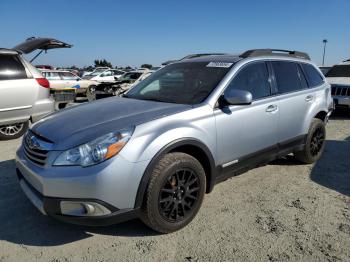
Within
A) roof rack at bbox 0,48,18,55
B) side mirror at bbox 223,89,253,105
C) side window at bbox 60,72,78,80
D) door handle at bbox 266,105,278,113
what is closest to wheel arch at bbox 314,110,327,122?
door handle at bbox 266,105,278,113

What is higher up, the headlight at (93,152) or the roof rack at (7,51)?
the roof rack at (7,51)

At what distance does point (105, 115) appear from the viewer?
10.7ft

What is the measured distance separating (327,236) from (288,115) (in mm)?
1758

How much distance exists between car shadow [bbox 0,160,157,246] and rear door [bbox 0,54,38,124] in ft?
10.6

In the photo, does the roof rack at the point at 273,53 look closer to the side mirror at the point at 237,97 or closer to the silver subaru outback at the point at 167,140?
the silver subaru outback at the point at 167,140

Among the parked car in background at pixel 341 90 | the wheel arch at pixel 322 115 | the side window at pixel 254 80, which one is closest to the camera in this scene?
the side window at pixel 254 80

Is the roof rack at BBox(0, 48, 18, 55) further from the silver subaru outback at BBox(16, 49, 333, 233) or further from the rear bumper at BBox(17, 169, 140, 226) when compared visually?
the rear bumper at BBox(17, 169, 140, 226)

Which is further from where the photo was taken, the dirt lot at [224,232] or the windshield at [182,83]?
the windshield at [182,83]

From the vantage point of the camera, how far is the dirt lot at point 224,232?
281 centimetres

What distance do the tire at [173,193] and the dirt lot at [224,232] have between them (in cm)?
15

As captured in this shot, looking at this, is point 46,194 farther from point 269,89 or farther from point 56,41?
point 56,41

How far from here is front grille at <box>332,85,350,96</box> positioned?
9516mm

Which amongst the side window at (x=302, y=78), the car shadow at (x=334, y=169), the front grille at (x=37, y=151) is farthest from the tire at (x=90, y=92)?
the front grille at (x=37, y=151)

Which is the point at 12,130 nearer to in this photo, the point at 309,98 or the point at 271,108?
the point at 271,108
